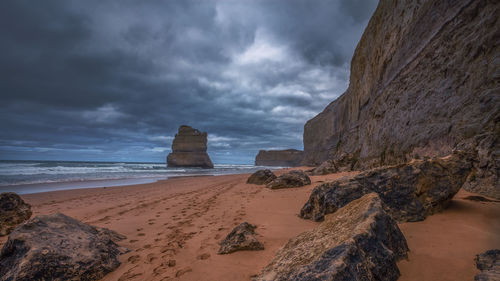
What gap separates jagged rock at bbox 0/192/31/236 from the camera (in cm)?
379

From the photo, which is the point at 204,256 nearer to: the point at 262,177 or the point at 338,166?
the point at 262,177

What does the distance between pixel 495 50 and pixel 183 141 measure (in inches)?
2247

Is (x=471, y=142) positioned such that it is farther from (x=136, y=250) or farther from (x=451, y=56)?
(x=136, y=250)

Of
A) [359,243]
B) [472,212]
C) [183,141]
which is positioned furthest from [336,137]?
[183,141]

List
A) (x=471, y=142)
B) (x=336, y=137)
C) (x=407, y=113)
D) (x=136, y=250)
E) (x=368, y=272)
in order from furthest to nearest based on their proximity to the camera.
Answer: (x=336, y=137)
(x=407, y=113)
(x=471, y=142)
(x=136, y=250)
(x=368, y=272)

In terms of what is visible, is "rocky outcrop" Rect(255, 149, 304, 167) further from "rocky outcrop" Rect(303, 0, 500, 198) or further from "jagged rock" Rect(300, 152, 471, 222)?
"jagged rock" Rect(300, 152, 471, 222)

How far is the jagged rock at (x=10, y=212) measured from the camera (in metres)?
3.79

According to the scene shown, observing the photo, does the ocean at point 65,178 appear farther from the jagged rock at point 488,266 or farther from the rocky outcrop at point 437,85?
the rocky outcrop at point 437,85

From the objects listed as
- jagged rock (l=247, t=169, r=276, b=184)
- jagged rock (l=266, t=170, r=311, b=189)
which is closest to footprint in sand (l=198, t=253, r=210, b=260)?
jagged rock (l=266, t=170, r=311, b=189)

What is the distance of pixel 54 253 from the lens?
216 centimetres

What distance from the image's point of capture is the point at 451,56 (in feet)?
17.1

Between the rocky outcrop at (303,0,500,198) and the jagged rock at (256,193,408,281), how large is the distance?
2753 millimetres

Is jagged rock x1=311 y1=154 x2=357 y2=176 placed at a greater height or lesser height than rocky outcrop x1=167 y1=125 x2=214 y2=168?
lesser

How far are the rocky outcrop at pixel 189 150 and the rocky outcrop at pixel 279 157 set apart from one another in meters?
41.8
